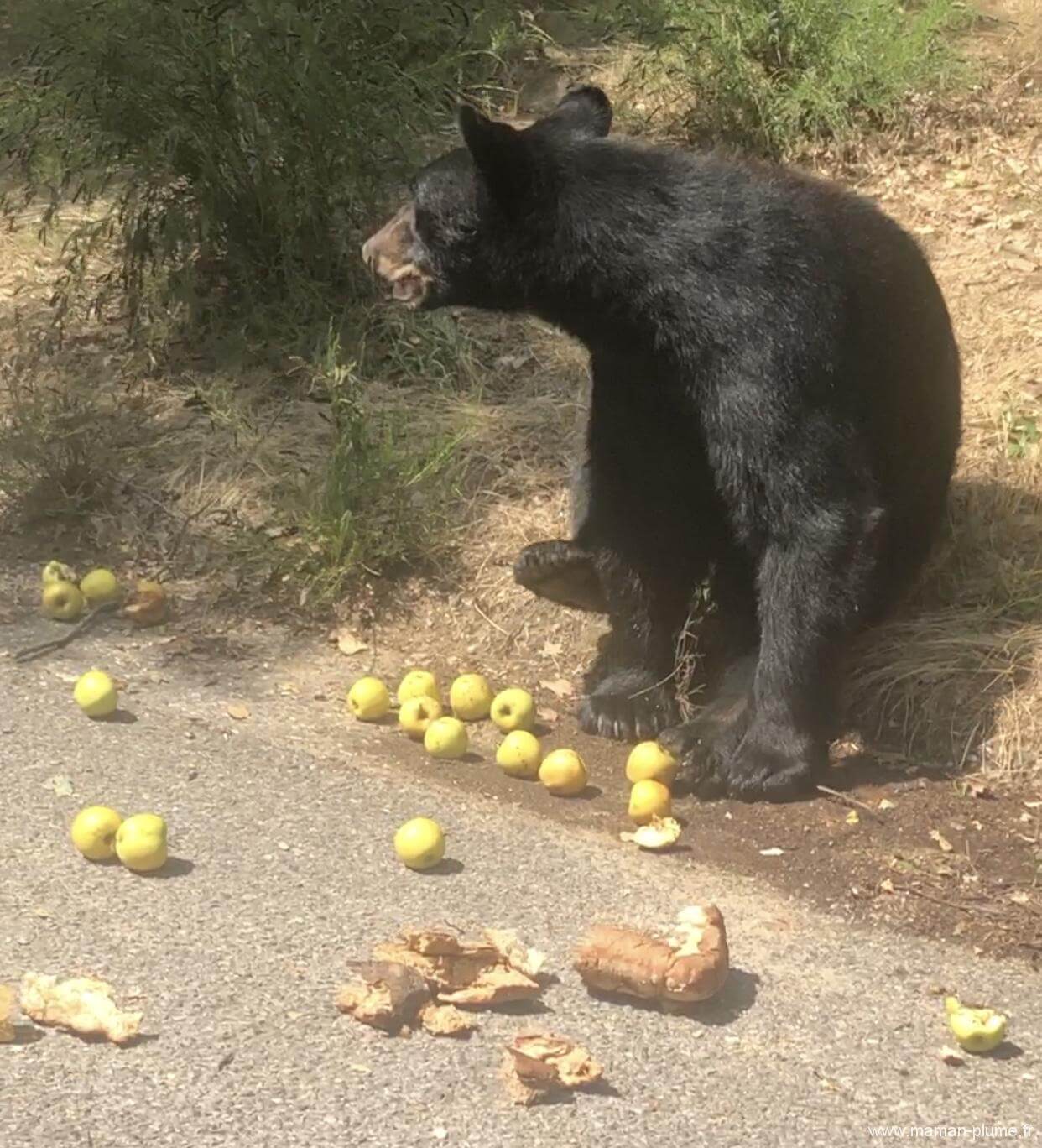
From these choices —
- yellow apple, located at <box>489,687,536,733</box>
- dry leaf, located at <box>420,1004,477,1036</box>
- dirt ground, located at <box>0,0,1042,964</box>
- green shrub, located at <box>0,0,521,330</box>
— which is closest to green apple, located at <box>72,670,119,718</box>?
dirt ground, located at <box>0,0,1042,964</box>

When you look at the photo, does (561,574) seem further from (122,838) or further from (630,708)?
(122,838)

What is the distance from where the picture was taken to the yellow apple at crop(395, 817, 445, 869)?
4559mm

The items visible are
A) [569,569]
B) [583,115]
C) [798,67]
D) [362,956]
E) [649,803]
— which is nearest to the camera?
[362,956]

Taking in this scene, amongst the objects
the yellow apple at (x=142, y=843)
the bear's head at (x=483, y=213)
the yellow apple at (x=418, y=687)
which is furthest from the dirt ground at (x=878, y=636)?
the bear's head at (x=483, y=213)

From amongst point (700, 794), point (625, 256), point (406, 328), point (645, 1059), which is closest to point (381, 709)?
point (700, 794)

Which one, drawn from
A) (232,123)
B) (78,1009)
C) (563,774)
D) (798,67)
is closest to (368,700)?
(563,774)

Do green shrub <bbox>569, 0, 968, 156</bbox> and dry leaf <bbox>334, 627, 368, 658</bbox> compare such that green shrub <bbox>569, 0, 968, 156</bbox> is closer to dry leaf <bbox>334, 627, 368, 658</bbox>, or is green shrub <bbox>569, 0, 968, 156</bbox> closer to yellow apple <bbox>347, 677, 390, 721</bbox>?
dry leaf <bbox>334, 627, 368, 658</bbox>

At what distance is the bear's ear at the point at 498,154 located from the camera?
17.0ft

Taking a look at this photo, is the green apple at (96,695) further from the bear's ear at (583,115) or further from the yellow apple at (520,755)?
the bear's ear at (583,115)

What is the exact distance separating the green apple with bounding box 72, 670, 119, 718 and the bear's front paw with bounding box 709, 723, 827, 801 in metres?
1.89

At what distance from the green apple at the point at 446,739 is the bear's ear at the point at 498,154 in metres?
1.61

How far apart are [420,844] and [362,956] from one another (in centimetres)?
50

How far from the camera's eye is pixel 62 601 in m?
6.18

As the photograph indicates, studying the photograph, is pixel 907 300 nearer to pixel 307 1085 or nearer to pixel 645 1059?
pixel 645 1059
